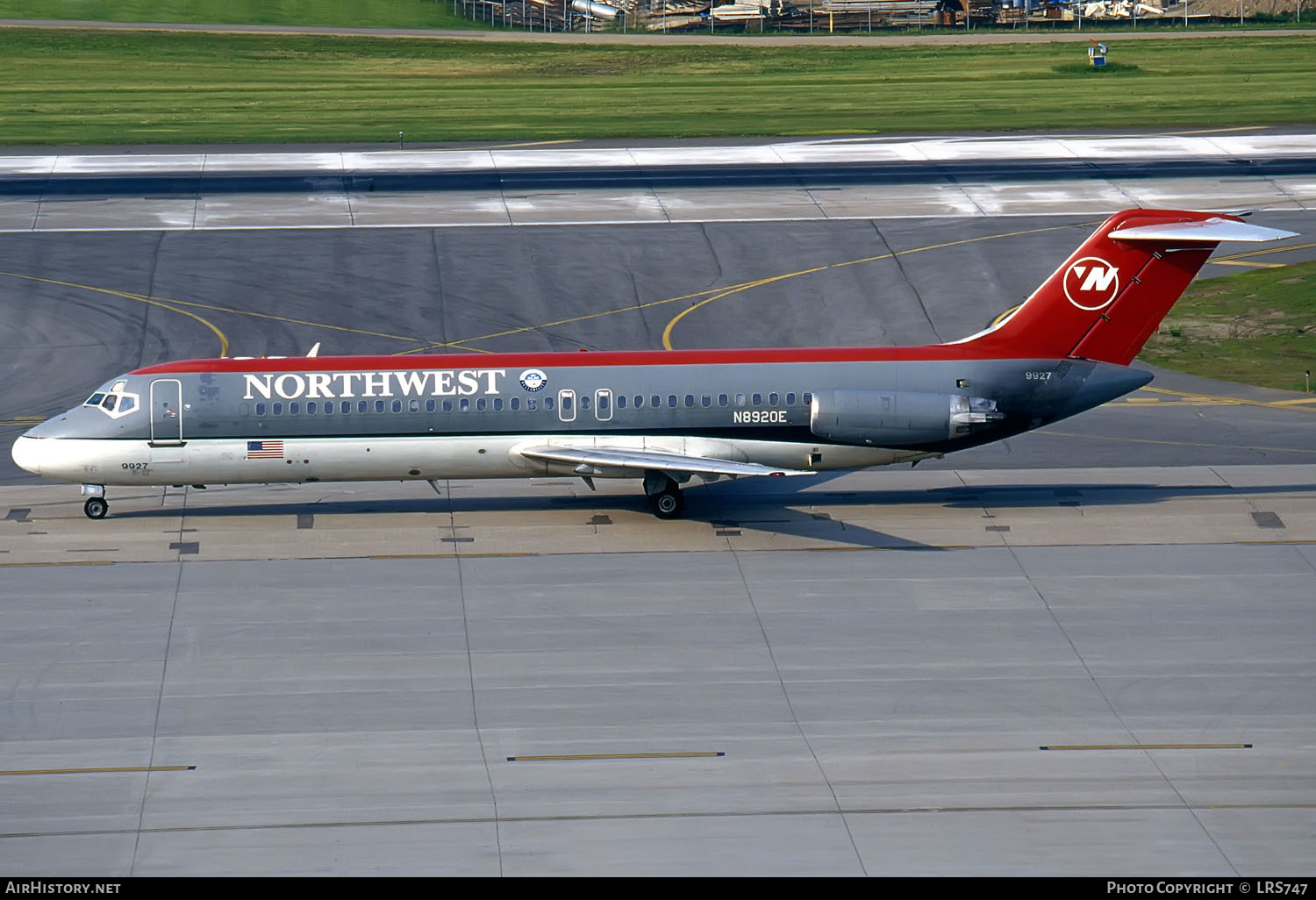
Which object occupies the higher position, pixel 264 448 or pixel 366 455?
pixel 264 448

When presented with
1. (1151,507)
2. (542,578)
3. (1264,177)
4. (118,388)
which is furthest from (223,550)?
(1264,177)

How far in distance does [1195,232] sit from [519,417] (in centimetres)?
1574

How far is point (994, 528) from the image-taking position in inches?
1435

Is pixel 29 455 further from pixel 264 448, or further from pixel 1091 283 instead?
pixel 1091 283

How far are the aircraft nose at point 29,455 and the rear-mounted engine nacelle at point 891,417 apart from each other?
17.7m

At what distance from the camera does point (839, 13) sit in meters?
112

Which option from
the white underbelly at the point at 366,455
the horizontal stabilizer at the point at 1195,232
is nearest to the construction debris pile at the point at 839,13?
the horizontal stabilizer at the point at 1195,232

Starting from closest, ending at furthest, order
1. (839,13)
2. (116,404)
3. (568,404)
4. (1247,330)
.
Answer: (568,404)
(116,404)
(1247,330)
(839,13)

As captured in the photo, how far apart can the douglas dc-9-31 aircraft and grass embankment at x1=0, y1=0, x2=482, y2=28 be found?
3387 inches

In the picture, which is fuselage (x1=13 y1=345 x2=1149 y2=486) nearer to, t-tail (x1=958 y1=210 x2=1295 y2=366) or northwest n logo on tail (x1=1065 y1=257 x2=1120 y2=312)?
t-tail (x1=958 y1=210 x2=1295 y2=366)

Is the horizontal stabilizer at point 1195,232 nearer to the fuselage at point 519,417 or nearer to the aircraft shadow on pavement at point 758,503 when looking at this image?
the fuselage at point 519,417

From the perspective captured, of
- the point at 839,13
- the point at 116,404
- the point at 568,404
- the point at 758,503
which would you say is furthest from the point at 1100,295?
the point at 839,13

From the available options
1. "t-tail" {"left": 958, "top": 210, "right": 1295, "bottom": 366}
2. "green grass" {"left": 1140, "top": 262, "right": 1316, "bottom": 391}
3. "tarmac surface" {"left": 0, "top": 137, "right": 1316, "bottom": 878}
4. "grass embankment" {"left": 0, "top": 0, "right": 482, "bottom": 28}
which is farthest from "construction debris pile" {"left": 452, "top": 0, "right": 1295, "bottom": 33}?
"t-tail" {"left": 958, "top": 210, "right": 1295, "bottom": 366}

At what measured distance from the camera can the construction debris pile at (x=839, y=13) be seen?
112 meters
